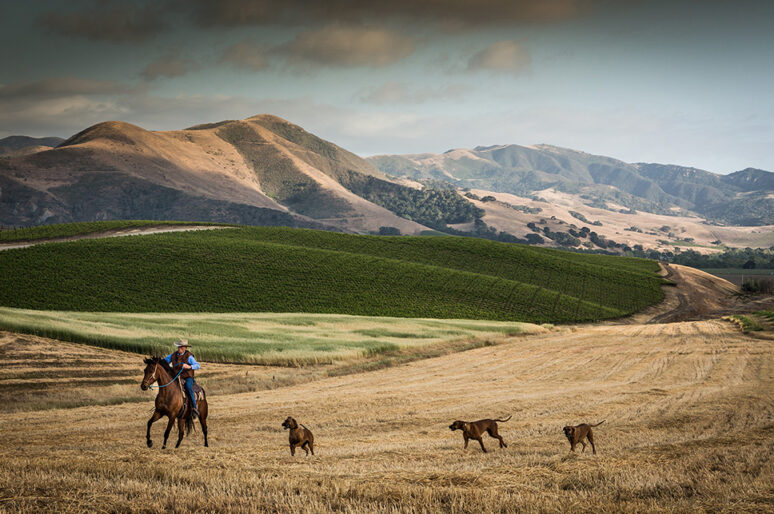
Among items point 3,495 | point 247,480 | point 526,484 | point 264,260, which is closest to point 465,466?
point 526,484

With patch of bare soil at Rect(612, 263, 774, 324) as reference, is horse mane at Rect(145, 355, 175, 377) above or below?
above

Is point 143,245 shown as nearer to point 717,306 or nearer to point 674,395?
point 674,395

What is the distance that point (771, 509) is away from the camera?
9.30 m

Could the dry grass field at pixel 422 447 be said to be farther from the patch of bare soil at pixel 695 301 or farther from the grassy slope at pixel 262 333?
the patch of bare soil at pixel 695 301

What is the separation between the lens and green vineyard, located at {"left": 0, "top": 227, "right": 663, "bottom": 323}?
68312mm

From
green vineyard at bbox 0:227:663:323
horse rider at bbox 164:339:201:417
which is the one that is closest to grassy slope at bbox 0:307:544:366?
green vineyard at bbox 0:227:663:323

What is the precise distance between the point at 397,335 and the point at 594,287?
59206mm

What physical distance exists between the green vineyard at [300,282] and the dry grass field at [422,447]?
35.3 m

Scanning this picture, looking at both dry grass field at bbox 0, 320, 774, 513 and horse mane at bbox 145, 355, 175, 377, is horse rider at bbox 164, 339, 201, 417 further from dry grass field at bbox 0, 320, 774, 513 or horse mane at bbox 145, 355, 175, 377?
dry grass field at bbox 0, 320, 774, 513

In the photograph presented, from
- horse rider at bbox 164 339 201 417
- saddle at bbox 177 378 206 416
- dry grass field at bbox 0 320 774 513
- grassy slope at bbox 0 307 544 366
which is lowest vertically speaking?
grassy slope at bbox 0 307 544 366

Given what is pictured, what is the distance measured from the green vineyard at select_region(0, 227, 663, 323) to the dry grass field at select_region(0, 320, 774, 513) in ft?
116

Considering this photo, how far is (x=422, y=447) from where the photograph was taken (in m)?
16.2

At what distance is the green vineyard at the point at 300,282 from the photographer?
224ft

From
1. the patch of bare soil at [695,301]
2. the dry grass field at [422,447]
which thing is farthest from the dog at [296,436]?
the patch of bare soil at [695,301]
